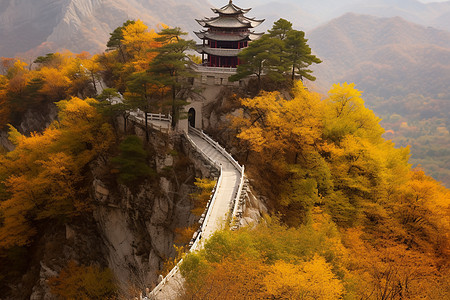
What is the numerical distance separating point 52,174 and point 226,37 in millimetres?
29651

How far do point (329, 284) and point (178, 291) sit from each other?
7555mm

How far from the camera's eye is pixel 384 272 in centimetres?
1980

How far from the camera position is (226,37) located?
42.1 metres

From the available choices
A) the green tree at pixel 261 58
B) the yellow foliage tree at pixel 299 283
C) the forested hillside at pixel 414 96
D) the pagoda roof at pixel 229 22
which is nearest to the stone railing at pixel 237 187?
the yellow foliage tree at pixel 299 283

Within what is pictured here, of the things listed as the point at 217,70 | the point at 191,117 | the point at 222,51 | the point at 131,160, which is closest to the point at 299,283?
the point at 131,160

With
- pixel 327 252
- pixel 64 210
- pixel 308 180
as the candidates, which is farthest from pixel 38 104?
pixel 327 252

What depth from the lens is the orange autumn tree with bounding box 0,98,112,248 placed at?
3138cm

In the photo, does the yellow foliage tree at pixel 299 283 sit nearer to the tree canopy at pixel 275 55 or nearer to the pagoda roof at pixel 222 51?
the tree canopy at pixel 275 55

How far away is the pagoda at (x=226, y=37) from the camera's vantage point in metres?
41.9

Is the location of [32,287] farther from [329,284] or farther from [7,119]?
[7,119]

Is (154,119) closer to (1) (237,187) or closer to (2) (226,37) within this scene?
(1) (237,187)

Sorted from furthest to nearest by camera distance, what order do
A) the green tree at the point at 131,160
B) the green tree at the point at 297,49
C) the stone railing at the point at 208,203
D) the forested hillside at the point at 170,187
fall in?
the green tree at the point at 297,49
the green tree at the point at 131,160
the forested hillside at the point at 170,187
the stone railing at the point at 208,203

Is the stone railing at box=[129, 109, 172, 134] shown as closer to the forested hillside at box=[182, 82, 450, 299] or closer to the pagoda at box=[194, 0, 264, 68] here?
the forested hillside at box=[182, 82, 450, 299]

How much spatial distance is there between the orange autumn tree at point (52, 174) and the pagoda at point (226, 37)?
64.1 ft
